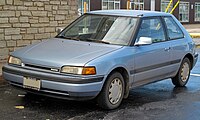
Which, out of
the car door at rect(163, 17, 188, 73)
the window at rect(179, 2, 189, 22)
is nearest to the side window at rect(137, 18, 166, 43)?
the car door at rect(163, 17, 188, 73)

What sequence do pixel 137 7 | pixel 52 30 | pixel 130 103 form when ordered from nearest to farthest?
pixel 130 103
pixel 52 30
pixel 137 7

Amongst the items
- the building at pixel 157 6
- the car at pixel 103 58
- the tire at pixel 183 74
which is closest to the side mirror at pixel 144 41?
the car at pixel 103 58

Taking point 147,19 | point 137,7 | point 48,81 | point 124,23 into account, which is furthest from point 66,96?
point 137,7

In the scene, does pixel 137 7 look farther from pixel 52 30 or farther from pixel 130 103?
pixel 130 103

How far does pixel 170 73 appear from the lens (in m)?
7.32

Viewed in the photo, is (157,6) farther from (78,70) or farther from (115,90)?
(78,70)

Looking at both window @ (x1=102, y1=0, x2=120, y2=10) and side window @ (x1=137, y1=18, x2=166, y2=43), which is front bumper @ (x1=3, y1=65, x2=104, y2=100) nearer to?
side window @ (x1=137, y1=18, x2=166, y2=43)

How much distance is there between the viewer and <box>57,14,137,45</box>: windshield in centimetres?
635

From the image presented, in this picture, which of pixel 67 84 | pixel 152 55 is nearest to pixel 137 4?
pixel 152 55

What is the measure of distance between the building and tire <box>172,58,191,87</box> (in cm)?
1769

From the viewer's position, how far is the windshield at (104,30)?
20.8 ft

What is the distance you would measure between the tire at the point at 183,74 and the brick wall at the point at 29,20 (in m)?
4.93

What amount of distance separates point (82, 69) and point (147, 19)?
6.95 ft

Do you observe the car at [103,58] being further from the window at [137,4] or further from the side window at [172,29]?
the window at [137,4]
